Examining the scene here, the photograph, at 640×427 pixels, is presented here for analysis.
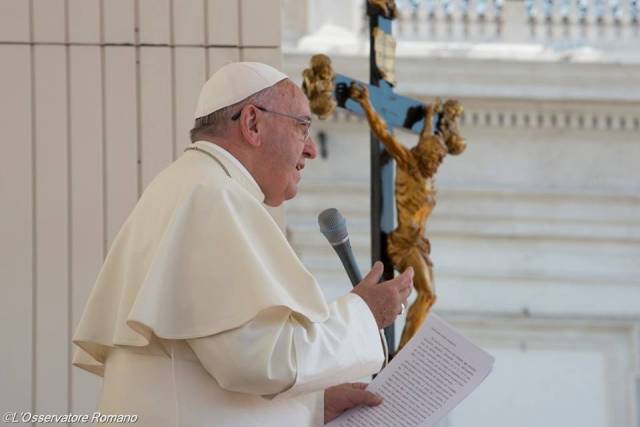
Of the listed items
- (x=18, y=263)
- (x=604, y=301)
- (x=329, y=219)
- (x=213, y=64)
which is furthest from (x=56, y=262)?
(x=604, y=301)

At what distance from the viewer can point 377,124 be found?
6.48 meters

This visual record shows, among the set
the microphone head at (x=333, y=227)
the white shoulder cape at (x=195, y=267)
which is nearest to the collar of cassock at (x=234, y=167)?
the white shoulder cape at (x=195, y=267)

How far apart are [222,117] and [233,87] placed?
0.07 metres

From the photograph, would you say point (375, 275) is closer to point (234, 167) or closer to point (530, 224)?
point (234, 167)

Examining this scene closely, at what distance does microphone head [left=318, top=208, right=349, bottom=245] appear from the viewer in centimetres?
439

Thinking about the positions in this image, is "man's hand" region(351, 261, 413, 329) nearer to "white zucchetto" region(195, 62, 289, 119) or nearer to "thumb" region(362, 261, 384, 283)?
"thumb" region(362, 261, 384, 283)

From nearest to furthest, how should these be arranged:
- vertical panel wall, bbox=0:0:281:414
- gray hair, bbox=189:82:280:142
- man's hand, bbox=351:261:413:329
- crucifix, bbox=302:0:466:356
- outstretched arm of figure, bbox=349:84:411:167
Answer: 1. man's hand, bbox=351:261:413:329
2. gray hair, bbox=189:82:280:142
3. vertical panel wall, bbox=0:0:281:414
4. outstretched arm of figure, bbox=349:84:411:167
5. crucifix, bbox=302:0:466:356

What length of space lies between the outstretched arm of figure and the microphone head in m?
1.98

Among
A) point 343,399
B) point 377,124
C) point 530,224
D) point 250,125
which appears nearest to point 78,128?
point 377,124

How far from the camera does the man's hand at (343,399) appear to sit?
168 inches

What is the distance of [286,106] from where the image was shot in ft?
14.0

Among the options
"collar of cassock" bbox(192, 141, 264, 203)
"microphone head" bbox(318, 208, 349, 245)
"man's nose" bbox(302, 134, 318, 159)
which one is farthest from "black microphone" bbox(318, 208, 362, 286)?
"collar of cassock" bbox(192, 141, 264, 203)

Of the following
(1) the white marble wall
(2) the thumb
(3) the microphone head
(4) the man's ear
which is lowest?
(1) the white marble wall

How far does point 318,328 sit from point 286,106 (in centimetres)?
51
